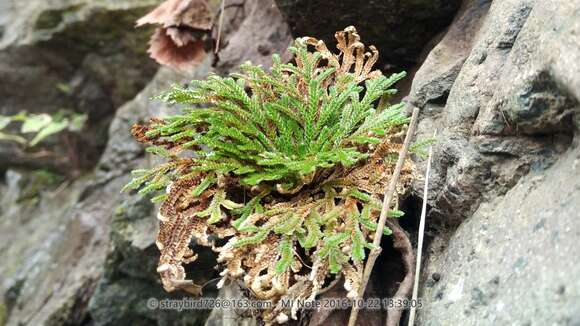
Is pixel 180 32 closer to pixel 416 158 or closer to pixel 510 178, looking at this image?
pixel 416 158

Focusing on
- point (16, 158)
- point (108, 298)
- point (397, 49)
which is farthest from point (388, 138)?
point (16, 158)

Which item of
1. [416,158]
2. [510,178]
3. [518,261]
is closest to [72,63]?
[416,158]

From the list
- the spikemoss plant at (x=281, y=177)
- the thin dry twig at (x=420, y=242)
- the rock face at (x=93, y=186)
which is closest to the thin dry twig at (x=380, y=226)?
the spikemoss plant at (x=281, y=177)

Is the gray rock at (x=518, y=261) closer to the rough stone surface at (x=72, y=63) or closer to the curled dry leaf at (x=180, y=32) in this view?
the curled dry leaf at (x=180, y=32)

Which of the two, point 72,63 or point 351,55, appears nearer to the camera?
point 351,55

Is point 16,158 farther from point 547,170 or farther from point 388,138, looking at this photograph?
point 547,170
